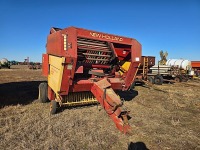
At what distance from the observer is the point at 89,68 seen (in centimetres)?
582

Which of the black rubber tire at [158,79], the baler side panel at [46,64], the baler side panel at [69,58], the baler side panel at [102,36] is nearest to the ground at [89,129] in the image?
the baler side panel at [69,58]

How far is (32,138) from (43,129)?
1.68 feet

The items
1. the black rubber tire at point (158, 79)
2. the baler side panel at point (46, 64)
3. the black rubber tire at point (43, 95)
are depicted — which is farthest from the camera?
the black rubber tire at point (158, 79)

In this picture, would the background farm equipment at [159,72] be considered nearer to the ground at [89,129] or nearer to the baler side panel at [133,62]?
the baler side panel at [133,62]

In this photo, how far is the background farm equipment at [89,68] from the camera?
181 inches

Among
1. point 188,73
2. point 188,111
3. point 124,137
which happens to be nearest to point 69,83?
point 124,137

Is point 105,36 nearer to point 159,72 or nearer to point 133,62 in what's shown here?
point 133,62

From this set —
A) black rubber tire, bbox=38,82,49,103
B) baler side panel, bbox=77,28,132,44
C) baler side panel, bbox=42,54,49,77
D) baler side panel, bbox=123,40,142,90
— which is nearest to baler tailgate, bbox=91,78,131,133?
baler side panel, bbox=77,28,132,44

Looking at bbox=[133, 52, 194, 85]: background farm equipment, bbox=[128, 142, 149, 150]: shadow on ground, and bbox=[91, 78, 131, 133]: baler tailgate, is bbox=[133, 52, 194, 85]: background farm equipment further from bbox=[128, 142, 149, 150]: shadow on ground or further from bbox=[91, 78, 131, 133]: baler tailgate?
bbox=[128, 142, 149, 150]: shadow on ground

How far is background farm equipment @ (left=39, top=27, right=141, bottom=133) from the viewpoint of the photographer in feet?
15.1

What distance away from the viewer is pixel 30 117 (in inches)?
203

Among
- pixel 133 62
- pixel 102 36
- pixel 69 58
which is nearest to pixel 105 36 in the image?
pixel 102 36

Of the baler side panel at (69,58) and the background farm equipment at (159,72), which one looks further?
the background farm equipment at (159,72)

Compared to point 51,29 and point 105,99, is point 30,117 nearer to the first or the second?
point 105,99
